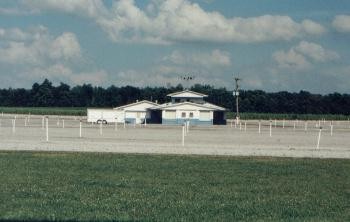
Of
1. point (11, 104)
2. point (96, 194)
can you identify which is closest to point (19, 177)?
point (96, 194)

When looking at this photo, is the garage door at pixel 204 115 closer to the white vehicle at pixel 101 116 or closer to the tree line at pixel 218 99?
the white vehicle at pixel 101 116

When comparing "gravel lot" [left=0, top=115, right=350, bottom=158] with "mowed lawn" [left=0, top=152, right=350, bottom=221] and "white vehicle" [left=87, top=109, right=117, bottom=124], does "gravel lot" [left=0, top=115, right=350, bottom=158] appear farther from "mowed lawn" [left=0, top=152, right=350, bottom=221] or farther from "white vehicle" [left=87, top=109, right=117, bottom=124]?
"white vehicle" [left=87, top=109, right=117, bottom=124]

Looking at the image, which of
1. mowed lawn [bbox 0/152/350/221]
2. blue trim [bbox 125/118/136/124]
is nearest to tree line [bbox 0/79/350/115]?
blue trim [bbox 125/118/136/124]

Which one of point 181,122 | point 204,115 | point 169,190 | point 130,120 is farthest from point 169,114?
point 169,190

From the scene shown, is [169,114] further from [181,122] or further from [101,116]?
[101,116]

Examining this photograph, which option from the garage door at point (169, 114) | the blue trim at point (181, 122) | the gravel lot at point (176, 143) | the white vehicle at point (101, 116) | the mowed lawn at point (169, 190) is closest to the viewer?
the mowed lawn at point (169, 190)

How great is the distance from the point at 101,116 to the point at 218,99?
88448 millimetres

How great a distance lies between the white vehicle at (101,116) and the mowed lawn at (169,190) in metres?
73.2

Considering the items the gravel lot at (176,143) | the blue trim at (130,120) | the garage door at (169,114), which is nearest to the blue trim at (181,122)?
the garage door at (169,114)

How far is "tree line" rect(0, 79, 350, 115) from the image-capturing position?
178875 millimetres

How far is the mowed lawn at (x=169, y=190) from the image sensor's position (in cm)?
1075

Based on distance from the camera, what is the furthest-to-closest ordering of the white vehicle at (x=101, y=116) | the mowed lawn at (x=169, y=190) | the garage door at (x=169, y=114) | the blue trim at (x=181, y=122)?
the garage door at (x=169, y=114)
the blue trim at (x=181, y=122)
the white vehicle at (x=101, y=116)
the mowed lawn at (x=169, y=190)

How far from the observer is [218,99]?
7101 inches

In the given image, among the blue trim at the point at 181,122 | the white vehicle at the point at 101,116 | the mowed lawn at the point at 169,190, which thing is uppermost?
the white vehicle at the point at 101,116
